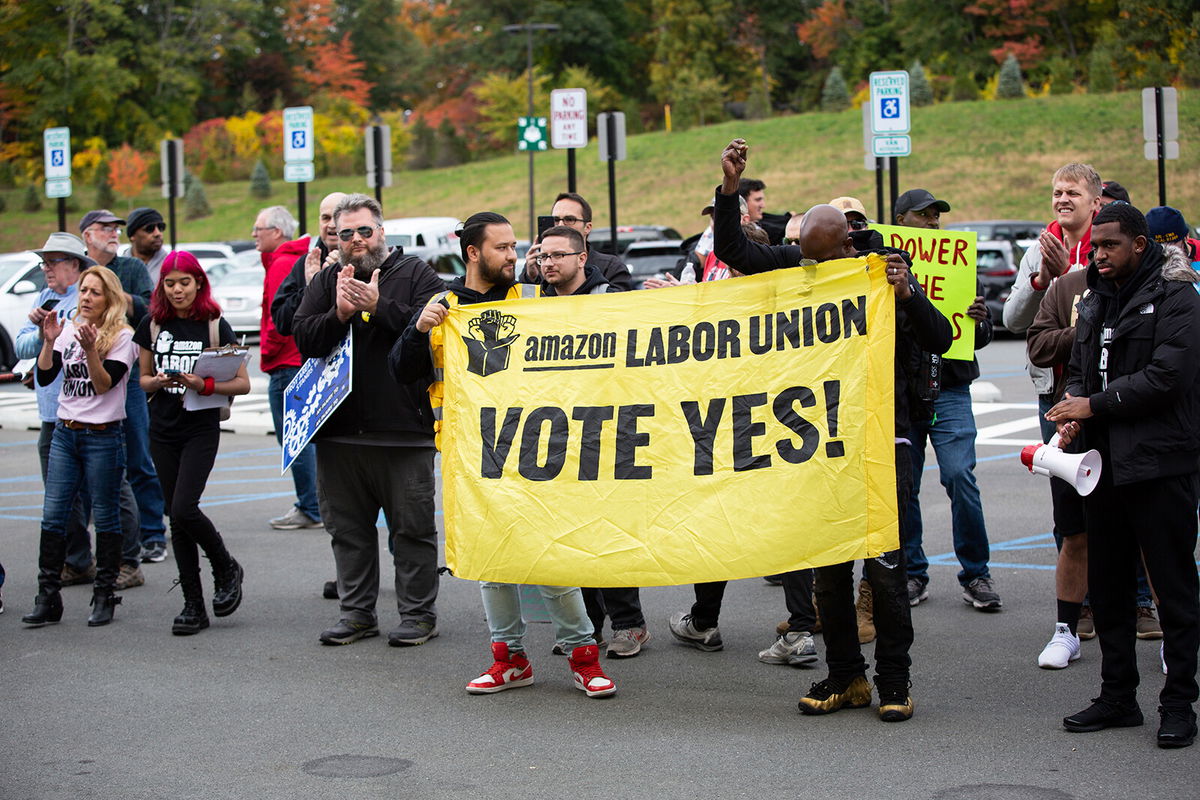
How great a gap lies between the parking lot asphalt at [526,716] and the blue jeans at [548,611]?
250 millimetres

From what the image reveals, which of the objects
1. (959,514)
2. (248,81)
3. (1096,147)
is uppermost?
(248,81)

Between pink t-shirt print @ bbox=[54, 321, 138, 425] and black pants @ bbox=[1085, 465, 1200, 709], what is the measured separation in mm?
5200

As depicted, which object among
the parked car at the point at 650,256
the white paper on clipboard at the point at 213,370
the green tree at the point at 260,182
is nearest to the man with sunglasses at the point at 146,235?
the white paper on clipboard at the point at 213,370

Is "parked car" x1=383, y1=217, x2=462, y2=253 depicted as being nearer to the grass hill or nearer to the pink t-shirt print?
the grass hill

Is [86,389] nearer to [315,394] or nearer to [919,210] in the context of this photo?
[315,394]

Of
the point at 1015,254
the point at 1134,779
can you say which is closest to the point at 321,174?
the point at 1015,254

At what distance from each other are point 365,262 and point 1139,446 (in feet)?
12.6

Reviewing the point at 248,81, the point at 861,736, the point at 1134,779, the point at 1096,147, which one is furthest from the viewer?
the point at 248,81

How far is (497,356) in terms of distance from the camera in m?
6.50

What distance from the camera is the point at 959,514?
7758 millimetres

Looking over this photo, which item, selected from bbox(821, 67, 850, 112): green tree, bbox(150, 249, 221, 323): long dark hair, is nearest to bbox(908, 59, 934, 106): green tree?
bbox(821, 67, 850, 112): green tree

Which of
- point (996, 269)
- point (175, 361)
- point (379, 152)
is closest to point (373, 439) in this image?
point (175, 361)

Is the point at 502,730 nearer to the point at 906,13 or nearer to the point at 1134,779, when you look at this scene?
the point at 1134,779

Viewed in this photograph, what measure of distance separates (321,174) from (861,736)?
64667 mm
